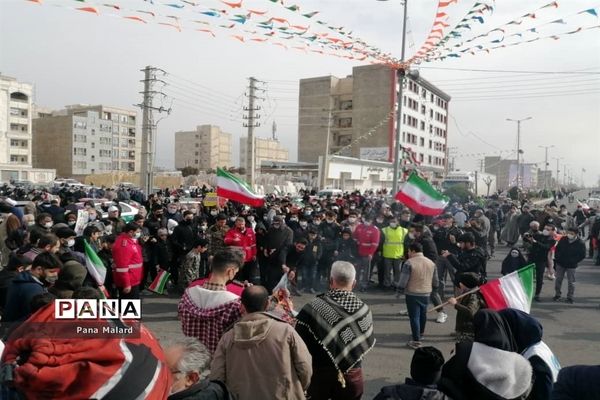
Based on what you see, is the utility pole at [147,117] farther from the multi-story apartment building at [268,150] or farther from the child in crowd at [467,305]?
the multi-story apartment building at [268,150]

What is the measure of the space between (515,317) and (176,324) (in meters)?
5.76

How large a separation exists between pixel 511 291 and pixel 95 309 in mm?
4426

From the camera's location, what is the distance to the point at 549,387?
300 cm

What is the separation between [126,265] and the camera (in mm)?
7145

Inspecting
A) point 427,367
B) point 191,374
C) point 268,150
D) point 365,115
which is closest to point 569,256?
point 427,367

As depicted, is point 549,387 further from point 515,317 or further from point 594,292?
point 594,292

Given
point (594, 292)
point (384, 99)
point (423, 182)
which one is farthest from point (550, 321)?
point (384, 99)

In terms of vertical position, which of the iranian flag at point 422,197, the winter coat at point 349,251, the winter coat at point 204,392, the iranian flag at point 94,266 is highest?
the iranian flag at point 422,197

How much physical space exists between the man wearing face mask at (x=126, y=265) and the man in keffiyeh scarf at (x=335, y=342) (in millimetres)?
4490

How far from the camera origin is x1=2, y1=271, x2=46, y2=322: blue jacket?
393 cm

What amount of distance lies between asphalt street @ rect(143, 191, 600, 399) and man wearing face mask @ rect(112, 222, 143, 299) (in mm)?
744

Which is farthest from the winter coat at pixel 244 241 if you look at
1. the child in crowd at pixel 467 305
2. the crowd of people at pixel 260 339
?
the child in crowd at pixel 467 305

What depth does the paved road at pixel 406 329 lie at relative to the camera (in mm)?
6004

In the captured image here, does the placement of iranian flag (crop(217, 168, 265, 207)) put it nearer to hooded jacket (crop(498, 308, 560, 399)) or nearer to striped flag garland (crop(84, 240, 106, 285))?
striped flag garland (crop(84, 240, 106, 285))
